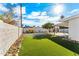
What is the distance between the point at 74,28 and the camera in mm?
3328

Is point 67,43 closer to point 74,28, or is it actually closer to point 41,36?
point 74,28

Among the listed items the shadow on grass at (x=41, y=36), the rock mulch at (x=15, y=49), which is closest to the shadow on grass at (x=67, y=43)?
the shadow on grass at (x=41, y=36)

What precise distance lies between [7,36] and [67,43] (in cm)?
94

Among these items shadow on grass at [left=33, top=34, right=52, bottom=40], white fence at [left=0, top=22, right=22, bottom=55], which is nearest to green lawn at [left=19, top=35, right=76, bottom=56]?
shadow on grass at [left=33, top=34, right=52, bottom=40]

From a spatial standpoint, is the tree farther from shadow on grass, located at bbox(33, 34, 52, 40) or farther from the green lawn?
the green lawn

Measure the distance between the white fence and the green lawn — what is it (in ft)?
0.63

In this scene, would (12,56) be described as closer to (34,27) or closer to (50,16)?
(34,27)

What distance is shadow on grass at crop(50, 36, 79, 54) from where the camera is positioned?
132 inches

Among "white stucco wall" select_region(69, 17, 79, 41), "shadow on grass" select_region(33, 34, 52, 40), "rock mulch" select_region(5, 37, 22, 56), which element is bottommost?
"rock mulch" select_region(5, 37, 22, 56)

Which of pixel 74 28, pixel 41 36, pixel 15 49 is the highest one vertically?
pixel 74 28

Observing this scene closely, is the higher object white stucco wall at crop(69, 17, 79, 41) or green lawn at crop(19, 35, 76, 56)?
white stucco wall at crop(69, 17, 79, 41)

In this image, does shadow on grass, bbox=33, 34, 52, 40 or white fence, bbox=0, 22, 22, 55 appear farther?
shadow on grass, bbox=33, 34, 52, 40

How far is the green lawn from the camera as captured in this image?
330 cm

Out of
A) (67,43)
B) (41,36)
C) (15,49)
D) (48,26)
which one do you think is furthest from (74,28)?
(15,49)
